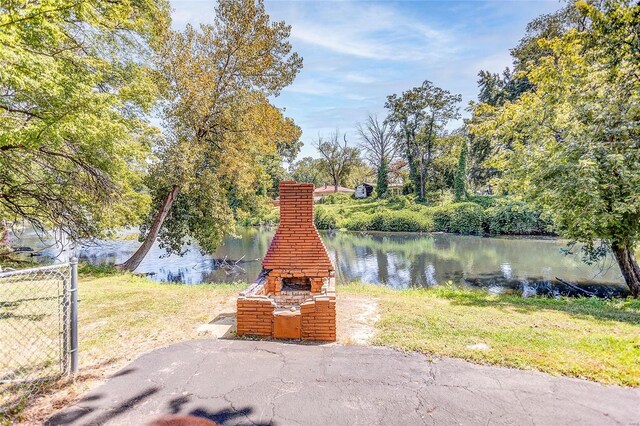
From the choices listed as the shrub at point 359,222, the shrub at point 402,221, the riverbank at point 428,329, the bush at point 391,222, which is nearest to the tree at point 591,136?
the riverbank at point 428,329

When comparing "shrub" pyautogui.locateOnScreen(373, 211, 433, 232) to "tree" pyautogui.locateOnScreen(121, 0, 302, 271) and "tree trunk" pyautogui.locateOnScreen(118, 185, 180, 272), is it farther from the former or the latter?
"tree trunk" pyautogui.locateOnScreen(118, 185, 180, 272)

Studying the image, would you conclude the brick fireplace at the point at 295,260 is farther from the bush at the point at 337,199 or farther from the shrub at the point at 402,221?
the bush at the point at 337,199

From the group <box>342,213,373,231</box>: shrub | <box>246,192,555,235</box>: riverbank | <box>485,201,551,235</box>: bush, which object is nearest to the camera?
<box>485,201,551,235</box>: bush

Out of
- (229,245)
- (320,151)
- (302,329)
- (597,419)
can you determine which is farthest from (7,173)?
(320,151)

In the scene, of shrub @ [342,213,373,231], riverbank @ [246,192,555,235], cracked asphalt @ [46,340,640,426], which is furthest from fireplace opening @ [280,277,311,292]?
shrub @ [342,213,373,231]

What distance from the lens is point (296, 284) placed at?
7.22m

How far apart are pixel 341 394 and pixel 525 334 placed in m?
3.31

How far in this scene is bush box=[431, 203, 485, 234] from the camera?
27078 mm

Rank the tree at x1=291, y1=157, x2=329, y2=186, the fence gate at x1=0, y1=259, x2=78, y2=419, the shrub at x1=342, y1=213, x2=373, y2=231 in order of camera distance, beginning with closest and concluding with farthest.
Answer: the fence gate at x1=0, y1=259, x2=78, y2=419 → the shrub at x1=342, y1=213, x2=373, y2=231 → the tree at x1=291, y1=157, x2=329, y2=186

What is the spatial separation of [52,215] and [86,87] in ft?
12.3

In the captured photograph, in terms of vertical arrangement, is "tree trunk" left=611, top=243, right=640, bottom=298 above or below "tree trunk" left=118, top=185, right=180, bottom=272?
below

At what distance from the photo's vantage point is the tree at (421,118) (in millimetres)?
36344

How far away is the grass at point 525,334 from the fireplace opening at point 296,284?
1.61m

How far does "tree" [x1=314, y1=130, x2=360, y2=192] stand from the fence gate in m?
47.0
